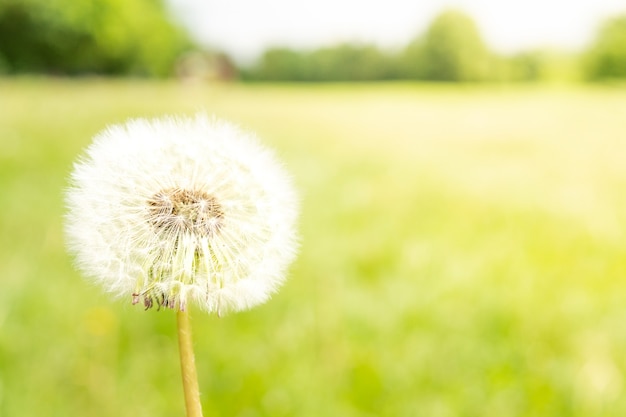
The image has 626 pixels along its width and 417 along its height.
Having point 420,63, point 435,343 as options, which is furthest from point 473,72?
point 435,343

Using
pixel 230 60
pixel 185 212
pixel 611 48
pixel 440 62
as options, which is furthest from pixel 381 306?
pixel 440 62

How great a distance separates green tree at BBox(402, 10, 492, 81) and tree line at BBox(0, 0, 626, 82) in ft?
0.26

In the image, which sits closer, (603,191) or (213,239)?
(213,239)

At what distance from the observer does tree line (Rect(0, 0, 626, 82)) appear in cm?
3659

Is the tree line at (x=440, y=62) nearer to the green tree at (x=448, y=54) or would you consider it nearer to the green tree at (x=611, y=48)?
the green tree at (x=448, y=54)

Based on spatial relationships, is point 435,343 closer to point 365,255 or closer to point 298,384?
point 298,384

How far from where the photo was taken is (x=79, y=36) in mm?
37781

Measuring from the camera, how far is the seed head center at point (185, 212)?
755mm

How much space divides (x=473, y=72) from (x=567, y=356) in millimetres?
53439

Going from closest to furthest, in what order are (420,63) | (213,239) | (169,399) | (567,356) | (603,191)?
(213,239)
(169,399)
(567,356)
(603,191)
(420,63)

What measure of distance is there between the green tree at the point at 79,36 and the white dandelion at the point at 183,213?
37.7 metres

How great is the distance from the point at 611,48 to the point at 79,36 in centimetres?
3291

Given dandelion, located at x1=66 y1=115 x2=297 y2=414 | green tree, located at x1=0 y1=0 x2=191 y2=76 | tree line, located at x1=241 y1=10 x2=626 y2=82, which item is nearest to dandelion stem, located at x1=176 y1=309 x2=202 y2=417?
dandelion, located at x1=66 y1=115 x2=297 y2=414

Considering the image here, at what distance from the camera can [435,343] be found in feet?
9.75
